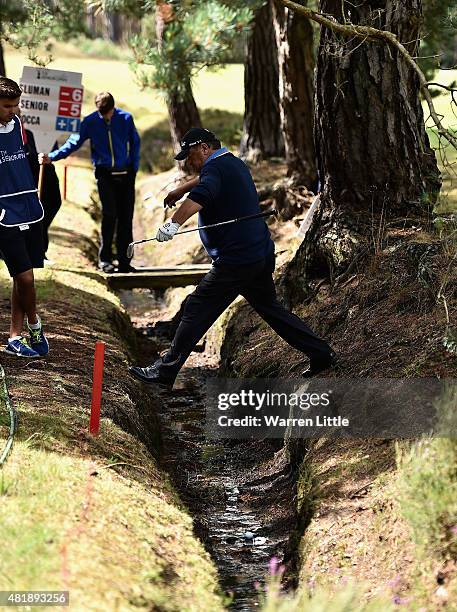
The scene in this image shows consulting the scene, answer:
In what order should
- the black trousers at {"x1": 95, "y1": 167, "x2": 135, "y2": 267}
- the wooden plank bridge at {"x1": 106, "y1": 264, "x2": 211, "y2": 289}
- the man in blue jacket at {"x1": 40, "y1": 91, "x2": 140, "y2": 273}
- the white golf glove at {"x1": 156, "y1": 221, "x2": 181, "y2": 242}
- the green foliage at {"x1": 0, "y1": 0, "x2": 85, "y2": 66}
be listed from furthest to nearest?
the green foliage at {"x1": 0, "y1": 0, "x2": 85, "y2": 66}, the black trousers at {"x1": 95, "y1": 167, "x2": 135, "y2": 267}, the wooden plank bridge at {"x1": 106, "y1": 264, "x2": 211, "y2": 289}, the man in blue jacket at {"x1": 40, "y1": 91, "x2": 140, "y2": 273}, the white golf glove at {"x1": 156, "y1": 221, "x2": 181, "y2": 242}

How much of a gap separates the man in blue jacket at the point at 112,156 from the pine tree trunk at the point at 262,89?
4.60m

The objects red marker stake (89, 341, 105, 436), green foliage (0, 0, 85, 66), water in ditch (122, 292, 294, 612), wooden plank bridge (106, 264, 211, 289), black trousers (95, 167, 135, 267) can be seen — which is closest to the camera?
water in ditch (122, 292, 294, 612)

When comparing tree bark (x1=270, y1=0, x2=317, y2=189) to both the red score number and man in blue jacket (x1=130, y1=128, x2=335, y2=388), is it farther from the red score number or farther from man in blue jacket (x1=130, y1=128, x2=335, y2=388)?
man in blue jacket (x1=130, y1=128, x2=335, y2=388)

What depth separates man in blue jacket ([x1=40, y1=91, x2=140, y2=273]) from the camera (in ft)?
39.3

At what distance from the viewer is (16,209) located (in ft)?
26.1

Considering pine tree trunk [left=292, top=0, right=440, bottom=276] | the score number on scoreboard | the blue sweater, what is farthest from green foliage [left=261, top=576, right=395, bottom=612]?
the score number on scoreboard

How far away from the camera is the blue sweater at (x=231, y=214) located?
24.4ft

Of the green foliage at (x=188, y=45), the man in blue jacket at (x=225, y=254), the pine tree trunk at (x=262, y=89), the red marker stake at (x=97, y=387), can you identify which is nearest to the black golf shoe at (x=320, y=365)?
the man in blue jacket at (x=225, y=254)

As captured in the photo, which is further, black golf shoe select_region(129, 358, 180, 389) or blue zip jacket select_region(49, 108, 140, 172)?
blue zip jacket select_region(49, 108, 140, 172)

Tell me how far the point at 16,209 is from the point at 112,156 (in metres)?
4.33

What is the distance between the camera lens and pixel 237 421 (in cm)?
910

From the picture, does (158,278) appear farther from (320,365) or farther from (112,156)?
(320,365)

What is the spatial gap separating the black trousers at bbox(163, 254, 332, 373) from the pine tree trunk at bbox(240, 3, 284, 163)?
9073mm

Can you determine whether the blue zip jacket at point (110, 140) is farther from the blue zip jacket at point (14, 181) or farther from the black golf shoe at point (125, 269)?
the blue zip jacket at point (14, 181)
